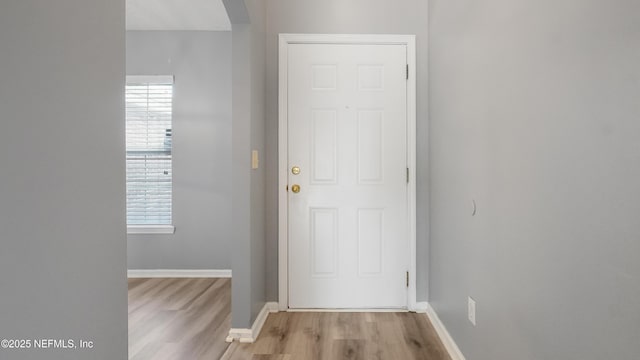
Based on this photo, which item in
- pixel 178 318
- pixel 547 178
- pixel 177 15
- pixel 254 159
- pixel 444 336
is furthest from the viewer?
pixel 177 15

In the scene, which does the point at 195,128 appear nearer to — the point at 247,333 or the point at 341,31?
the point at 341,31

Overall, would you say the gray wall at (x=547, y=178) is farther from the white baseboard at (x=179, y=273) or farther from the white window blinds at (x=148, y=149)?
the white window blinds at (x=148, y=149)

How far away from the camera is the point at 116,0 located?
842 mm

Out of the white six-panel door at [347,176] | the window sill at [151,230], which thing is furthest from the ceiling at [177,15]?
the window sill at [151,230]

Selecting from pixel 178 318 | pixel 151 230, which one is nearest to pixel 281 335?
pixel 178 318

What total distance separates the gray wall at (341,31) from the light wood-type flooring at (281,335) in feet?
1.17

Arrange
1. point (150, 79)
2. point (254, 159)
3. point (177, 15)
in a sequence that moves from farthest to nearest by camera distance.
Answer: point (150, 79) < point (177, 15) < point (254, 159)

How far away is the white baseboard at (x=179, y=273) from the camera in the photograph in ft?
11.4

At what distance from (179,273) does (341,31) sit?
9.35 feet

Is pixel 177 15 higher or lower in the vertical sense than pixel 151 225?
higher

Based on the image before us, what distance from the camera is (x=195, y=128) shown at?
344 cm

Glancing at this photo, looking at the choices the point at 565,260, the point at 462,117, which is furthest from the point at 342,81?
the point at 565,260

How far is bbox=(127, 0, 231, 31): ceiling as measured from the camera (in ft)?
9.52

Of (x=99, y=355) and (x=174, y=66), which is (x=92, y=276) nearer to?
(x=99, y=355)
